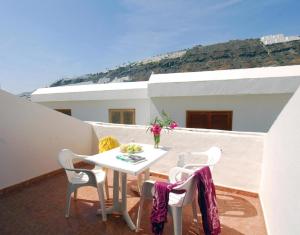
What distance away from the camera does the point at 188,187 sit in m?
2.04

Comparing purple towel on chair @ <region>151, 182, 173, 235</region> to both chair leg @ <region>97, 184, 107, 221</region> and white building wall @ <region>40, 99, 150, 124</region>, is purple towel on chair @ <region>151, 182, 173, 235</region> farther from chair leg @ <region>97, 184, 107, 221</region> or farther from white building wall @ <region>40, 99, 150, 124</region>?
white building wall @ <region>40, 99, 150, 124</region>

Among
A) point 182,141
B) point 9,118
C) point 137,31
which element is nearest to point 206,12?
point 137,31

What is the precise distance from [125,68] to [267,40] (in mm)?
12754

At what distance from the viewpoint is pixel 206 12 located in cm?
1427

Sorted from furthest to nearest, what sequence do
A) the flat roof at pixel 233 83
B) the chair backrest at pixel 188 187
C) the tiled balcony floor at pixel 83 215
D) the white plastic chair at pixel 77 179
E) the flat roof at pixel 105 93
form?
1. the flat roof at pixel 105 93
2. the flat roof at pixel 233 83
3. the white plastic chair at pixel 77 179
4. the tiled balcony floor at pixel 83 215
5. the chair backrest at pixel 188 187

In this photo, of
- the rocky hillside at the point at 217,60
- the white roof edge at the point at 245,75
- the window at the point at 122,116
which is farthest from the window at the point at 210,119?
the rocky hillside at the point at 217,60

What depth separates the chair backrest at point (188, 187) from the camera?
1.98 meters

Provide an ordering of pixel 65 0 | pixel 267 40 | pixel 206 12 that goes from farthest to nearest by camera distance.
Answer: pixel 267 40 → pixel 206 12 → pixel 65 0

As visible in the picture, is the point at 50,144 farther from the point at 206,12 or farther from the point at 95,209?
the point at 206,12

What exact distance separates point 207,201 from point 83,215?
1.78 meters

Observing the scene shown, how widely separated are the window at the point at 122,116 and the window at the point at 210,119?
2.61 m

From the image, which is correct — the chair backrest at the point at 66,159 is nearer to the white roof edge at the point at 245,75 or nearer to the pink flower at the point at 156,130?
the pink flower at the point at 156,130

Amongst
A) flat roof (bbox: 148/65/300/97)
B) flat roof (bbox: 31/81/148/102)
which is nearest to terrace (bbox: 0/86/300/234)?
flat roof (bbox: 148/65/300/97)

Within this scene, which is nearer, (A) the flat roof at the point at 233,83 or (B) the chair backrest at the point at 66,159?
(B) the chair backrest at the point at 66,159
